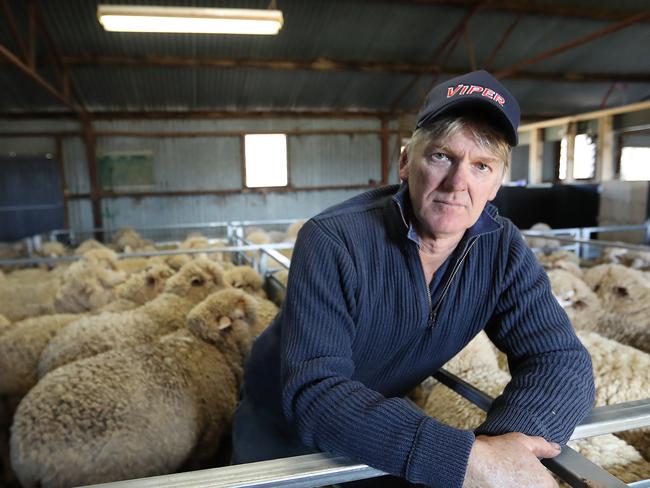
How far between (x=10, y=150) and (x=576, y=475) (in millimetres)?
13901

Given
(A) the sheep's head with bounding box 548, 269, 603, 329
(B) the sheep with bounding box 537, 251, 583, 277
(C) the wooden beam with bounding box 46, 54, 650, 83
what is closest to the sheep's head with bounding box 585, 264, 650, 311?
(A) the sheep's head with bounding box 548, 269, 603, 329

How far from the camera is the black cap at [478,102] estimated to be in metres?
1.16

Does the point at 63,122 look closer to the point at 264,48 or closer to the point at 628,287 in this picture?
the point at 264,48

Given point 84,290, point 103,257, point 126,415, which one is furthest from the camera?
point 103,257

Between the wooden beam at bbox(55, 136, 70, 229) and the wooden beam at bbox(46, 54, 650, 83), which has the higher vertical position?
the wooden beam at bbox(46, 54, 650, 83)

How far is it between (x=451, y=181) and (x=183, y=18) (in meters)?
4.83

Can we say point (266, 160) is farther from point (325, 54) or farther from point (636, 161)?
point (636, 161)

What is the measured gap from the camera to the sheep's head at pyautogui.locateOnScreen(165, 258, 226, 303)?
3.76 meters

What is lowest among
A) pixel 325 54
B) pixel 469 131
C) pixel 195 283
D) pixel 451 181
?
pixel 195 283

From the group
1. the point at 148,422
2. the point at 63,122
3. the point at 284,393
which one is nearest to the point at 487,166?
the point at 284,393

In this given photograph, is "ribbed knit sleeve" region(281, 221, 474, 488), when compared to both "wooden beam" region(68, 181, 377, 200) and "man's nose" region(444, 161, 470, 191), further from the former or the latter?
"wooden beam" region(68, 181, 377, 200)

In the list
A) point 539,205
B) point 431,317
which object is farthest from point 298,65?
point 431,317

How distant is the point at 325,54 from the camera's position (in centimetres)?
1011

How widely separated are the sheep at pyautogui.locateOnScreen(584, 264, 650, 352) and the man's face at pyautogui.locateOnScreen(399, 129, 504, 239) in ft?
9.16
